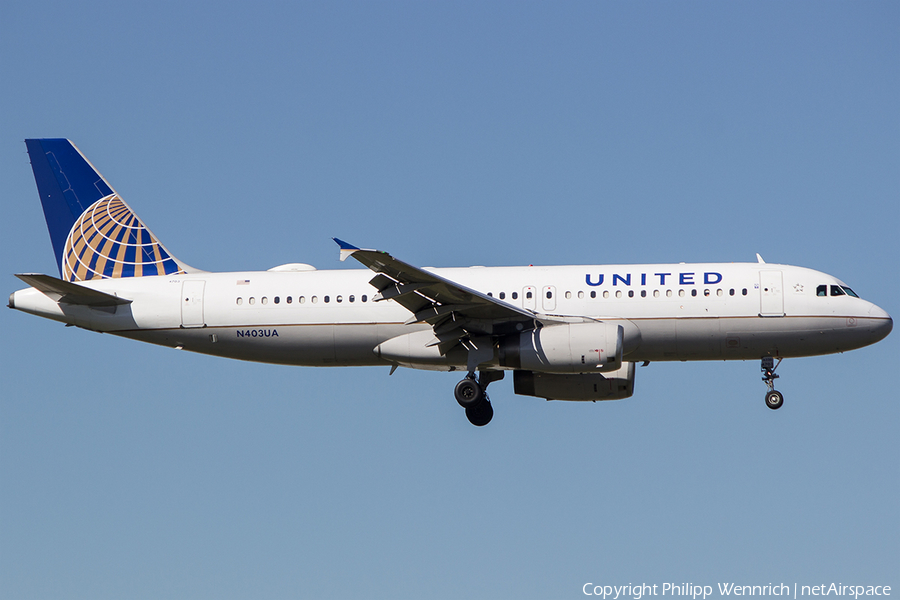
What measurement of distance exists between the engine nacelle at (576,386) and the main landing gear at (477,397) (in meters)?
1.03

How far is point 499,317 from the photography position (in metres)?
30.1

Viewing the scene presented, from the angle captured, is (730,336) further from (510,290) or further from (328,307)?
(328,307)

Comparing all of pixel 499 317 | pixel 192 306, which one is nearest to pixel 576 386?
pixel 499 317

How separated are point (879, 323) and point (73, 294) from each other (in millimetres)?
23421

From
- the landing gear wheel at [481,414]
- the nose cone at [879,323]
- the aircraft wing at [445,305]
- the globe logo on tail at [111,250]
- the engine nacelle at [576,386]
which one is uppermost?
the globe logo on tail at [111,250]

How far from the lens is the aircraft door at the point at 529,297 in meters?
31.2

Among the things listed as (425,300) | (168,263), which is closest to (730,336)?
(425,300)

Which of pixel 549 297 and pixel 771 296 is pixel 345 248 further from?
pixel 771 296

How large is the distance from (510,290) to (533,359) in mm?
2562

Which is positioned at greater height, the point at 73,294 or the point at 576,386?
the point at 73,294

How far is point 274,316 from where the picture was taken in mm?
31766

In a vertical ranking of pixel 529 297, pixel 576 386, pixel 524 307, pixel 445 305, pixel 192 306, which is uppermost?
pixel 529 297

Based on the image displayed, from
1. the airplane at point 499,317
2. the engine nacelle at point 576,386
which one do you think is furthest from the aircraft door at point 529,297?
the engine nacelle at point 576,386

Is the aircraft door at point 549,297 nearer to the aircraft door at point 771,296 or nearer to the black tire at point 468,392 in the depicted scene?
the black tire at point 468,392
